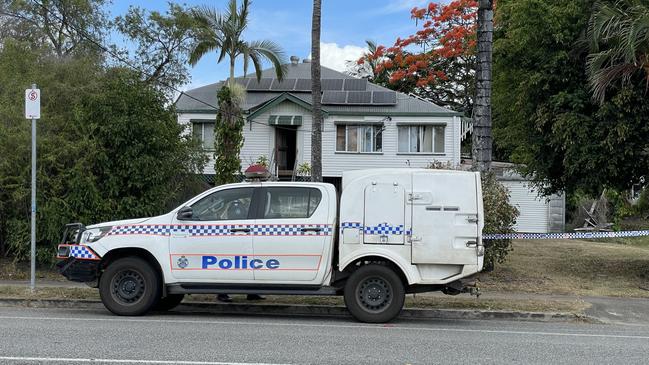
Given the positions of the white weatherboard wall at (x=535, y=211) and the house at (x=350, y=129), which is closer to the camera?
the house at (x=350, y=129)

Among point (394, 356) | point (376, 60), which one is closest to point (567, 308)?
point (394, 356)

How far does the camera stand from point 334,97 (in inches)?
1073

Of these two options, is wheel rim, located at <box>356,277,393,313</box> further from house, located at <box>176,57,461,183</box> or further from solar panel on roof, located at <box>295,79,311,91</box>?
solar panel on roof, located at <box>295,79,311,91</box>

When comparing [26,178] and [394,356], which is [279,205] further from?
[26,178]

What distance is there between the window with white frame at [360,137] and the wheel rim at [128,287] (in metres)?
18.8

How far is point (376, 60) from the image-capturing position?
39.7 meters

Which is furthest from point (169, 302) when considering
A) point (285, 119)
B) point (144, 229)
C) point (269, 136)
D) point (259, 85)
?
point (259, 85)

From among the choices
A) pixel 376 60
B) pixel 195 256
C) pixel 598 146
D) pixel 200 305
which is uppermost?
pixel 376 60

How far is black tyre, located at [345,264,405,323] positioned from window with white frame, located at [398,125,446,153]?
18662 millimetres

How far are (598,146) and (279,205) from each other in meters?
7.21

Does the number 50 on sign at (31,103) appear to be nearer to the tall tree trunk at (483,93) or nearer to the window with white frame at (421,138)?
the tall tree trunk at (483,93)

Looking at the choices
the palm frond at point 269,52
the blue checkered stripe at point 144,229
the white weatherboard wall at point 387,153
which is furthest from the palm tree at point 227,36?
the blue checkered stripe at point 144,229

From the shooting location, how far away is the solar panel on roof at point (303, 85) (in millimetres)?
27841

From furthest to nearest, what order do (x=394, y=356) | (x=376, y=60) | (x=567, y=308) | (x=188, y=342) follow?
(x=376, y=60) < (x=567, y=308) < (x=188, y=342) < (x=394, y=356)
